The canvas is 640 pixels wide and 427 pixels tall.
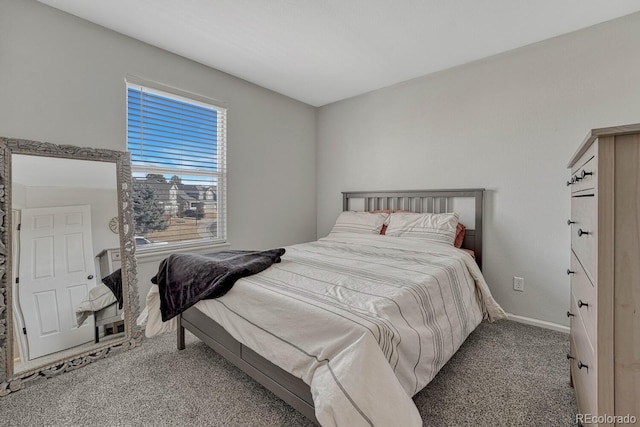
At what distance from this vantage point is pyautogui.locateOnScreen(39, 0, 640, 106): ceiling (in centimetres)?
196

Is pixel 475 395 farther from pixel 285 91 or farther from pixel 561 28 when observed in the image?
pixel 285 91

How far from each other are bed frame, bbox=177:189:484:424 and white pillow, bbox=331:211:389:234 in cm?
32

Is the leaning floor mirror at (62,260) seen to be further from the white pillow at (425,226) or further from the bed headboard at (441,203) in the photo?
the bed headboard at (441,203)

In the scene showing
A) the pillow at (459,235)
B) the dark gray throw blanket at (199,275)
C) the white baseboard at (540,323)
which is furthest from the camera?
the pillow at (459,235)

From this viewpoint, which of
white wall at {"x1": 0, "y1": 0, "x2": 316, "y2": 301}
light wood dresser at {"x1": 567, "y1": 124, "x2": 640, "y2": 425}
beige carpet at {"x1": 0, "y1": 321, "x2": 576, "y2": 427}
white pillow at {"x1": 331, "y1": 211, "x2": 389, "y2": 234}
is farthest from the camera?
white pillow at {"x1": 331, "y1": 211, "x2": 389, "y2": 234}

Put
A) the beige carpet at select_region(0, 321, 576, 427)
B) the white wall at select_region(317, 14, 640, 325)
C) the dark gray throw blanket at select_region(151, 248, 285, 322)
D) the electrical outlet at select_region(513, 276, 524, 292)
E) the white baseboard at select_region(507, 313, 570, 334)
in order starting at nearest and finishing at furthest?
the beige carpet at select_region(0, 321, 576, 427) → the dark gray throw blanket at select_region(151, 248, 285, 322) → the white wall at select_region(317, 14, 640, 325) → the white baseboard at select_region(507, 313, 570, 334) → the electrical outlet at select_region(513, 276, 524, 292)

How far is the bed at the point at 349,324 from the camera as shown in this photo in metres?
0.94

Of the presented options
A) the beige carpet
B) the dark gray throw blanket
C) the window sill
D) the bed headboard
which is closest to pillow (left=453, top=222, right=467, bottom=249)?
the bed headboard

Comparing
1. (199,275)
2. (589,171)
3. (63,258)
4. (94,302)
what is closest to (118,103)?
(63,258)

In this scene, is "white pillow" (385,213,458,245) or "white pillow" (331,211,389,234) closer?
"white pillow" (385,213,458,245)

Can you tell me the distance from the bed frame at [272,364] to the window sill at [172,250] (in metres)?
0.76

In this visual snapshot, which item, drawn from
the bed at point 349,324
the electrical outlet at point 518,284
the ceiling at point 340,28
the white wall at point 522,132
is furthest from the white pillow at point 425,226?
the ceiling at point 340,28

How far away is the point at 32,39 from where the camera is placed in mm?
1904

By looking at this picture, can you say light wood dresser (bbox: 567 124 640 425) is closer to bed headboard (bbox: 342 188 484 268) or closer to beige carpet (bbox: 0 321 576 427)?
beige carpet (bbox: 0 321 576 427)
